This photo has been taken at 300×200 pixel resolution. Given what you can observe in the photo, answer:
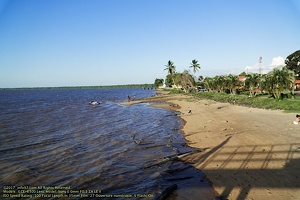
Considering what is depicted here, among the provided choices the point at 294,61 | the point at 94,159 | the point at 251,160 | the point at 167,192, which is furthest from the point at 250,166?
the point at 294,61

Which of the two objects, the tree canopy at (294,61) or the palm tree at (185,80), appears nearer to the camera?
the tree canopy at (294,61)

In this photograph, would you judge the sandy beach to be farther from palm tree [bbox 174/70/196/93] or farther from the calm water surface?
palm tree [bbox 174/70/196/93]

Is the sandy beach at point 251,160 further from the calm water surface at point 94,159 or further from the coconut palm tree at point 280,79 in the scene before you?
the coconut palm tree at point 280,79

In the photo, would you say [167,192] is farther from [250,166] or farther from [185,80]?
[185,80]

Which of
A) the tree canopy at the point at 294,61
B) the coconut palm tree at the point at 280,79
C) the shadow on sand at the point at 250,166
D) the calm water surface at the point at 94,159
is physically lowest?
the calm water surface at the point at 94,159

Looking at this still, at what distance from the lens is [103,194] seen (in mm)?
9328

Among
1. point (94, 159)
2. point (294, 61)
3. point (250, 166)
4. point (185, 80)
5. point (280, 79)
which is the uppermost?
point (294, 61)

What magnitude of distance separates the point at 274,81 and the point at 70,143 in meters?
33.0

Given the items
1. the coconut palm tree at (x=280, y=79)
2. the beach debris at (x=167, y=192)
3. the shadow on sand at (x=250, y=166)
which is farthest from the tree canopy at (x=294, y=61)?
the beach debris at (x=167, y=192)

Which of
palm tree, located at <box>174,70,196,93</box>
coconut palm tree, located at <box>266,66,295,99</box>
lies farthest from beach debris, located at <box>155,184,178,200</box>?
palm tree, located at <box>174,70,196,93</box>

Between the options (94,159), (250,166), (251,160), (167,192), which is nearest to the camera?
(167,192)

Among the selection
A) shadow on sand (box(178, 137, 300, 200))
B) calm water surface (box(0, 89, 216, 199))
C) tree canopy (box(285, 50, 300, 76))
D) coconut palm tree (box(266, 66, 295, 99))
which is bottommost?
calm water surface (box(0, 89, 216, 199))

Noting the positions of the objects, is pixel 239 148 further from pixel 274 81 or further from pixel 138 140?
pixel 274 81

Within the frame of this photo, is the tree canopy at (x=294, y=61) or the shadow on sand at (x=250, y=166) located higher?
the tree canopy at (x=294, y=61)
